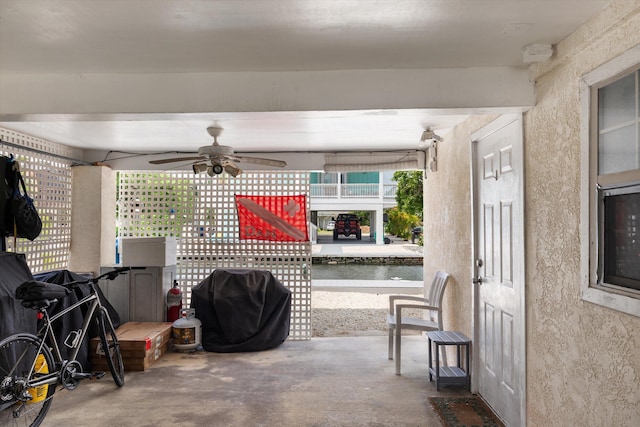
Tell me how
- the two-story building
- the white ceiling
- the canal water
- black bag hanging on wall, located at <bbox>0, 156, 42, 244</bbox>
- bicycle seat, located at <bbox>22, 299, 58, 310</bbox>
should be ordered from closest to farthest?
the white ceiling < bicycle seat, located at <bbox>22, 299, 58, 310</bbox> < black bag hanging on wall, located at <bbox>0, 156, 42, 244</bbox> < the canal water < the two-story building

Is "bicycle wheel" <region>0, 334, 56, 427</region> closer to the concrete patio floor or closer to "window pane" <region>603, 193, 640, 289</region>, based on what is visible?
the concrete patio floor

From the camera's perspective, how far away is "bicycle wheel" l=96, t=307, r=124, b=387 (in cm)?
400

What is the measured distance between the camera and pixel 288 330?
5668 mm

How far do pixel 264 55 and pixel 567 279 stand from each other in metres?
2.12

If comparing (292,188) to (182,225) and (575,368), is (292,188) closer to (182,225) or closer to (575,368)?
(182,225)

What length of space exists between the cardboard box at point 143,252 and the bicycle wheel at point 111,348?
4.02 feet

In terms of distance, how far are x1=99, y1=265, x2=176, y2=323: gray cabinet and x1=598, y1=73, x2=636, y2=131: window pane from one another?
487 cm

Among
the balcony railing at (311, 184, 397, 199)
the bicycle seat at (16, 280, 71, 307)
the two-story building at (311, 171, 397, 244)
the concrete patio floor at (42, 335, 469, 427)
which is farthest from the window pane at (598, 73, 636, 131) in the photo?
the balcony railing at (311, 184, 397, 199)

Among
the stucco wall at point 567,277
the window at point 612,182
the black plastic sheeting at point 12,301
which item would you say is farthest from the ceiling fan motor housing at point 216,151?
the window at point 612,182

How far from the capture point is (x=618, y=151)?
6.66ft

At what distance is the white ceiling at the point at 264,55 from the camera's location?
83.0 inches

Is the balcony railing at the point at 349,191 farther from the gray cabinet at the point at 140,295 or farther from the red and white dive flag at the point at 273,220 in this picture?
the gray cabinet at the point at 140,295

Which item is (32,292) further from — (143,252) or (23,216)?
(143,252)

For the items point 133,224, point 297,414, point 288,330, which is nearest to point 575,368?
point 297,414
